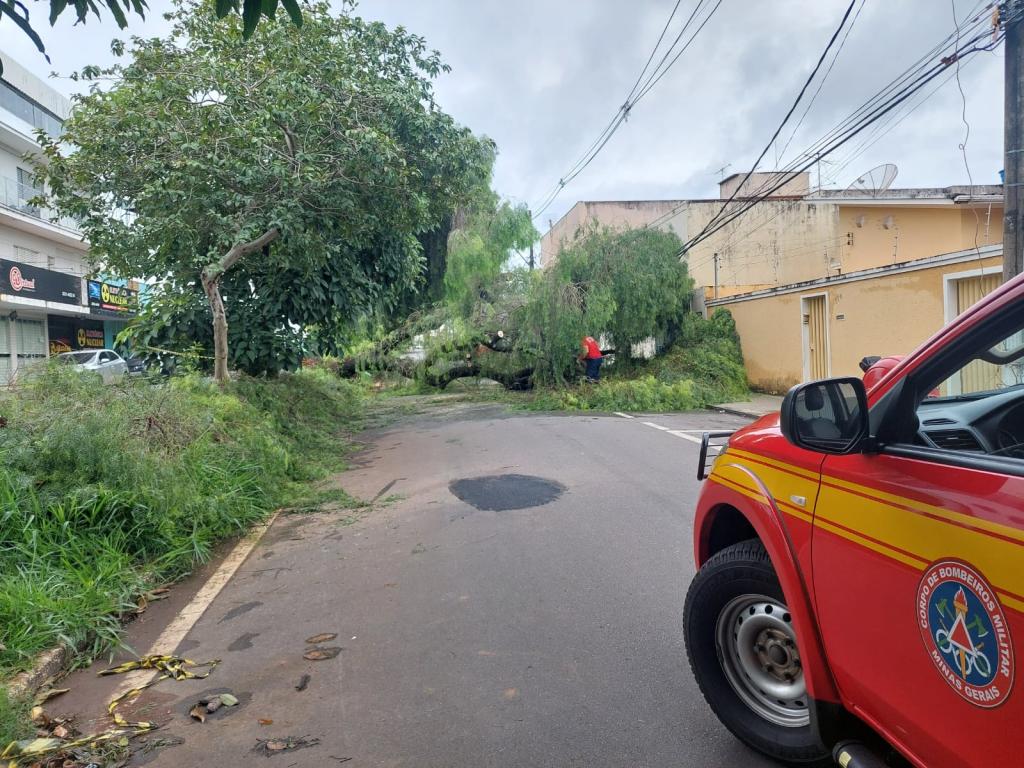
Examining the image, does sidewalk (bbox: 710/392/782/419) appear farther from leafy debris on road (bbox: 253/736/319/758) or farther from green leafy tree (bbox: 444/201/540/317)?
leafy debris on road (bbox: 253/736/319/758)

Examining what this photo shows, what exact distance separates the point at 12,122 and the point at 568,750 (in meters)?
27.8

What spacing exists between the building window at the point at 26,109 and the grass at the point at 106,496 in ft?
69.7

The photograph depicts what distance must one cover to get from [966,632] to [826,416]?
2.44ft

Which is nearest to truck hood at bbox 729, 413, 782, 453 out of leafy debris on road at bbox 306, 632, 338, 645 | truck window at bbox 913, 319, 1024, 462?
truck window at bbox 913, 319, 1024, 462

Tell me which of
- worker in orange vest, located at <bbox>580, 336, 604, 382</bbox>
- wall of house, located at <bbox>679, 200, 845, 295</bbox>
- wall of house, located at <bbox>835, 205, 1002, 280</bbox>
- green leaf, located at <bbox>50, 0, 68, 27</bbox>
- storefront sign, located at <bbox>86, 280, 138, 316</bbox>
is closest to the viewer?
green leaf, located at <bbox>50, 0, 68, 27</bbox>

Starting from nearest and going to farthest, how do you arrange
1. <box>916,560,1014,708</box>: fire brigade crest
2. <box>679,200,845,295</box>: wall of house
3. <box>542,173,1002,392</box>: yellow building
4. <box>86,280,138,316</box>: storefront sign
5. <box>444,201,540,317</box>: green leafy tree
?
<box>916,560,1014,708</box>: fire brigade crest → <box>542,173,1002,392</box>: yellow building → <box>444,201,540,317</box>: green leafy tree → <box>679,200,845,295</box>: wall of house → <box>86,280,138,316</box>: storefront sign

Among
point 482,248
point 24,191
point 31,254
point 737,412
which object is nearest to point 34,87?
point 24,191

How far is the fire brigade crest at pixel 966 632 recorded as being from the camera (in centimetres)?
155

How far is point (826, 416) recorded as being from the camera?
2.20 metres

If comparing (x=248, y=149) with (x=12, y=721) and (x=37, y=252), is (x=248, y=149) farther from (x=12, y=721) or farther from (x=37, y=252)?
(x=37, y=252)

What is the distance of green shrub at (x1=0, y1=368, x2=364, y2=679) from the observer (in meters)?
4.18

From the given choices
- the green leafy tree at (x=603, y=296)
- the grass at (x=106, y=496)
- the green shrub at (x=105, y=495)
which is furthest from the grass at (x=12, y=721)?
the green leafy tree at (x=603, y=296)

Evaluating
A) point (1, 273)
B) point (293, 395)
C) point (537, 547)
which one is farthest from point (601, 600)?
point (1, 273)

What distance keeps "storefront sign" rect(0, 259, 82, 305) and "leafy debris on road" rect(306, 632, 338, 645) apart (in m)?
23.2
